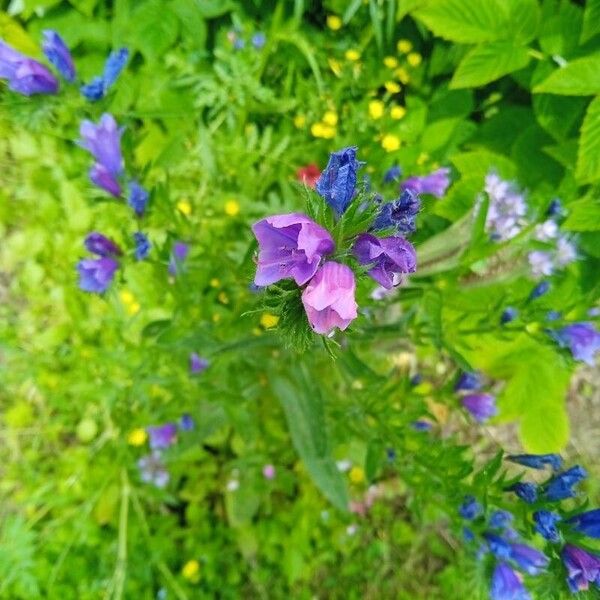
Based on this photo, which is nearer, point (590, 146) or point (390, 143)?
point (590, 146)

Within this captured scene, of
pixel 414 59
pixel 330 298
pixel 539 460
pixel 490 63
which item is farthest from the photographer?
pixel 414 59

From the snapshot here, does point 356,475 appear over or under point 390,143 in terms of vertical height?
under

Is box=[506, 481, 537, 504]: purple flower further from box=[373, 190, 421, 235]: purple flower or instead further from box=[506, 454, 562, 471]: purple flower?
box=[373, 190, 421, 235]: purple flower

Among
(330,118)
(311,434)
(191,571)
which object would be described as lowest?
(191,571)

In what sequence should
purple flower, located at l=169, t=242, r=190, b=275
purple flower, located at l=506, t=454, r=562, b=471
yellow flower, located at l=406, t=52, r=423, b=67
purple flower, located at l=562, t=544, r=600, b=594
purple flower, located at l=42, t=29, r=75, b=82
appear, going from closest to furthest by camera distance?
purple flower, located at l=562, t=544, r=600, b=594 → purple flower, located at l=506, t=454, r=562, b=471 → purple flower, located at l=42, t=29, r=75, b=82 → purple flower, located at l=169, t=242, r=190, b=275 → yellow flower, located at l=406, t=52, r=423, b=67

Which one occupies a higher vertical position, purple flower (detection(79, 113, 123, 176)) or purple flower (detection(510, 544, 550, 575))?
purple flower (detection(79, 113, 123, 176))

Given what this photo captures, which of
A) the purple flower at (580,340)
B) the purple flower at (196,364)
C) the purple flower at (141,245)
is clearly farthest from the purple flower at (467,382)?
the purple flower at (141,245)

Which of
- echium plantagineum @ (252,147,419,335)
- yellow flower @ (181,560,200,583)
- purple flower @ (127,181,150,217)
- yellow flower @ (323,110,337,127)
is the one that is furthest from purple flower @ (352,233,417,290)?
yellow flower @ (181,560,200,583)

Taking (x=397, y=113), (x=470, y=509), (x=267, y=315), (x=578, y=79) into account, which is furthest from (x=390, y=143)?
(x=470, y=509)

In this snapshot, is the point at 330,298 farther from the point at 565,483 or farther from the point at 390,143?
the point at 390,143
